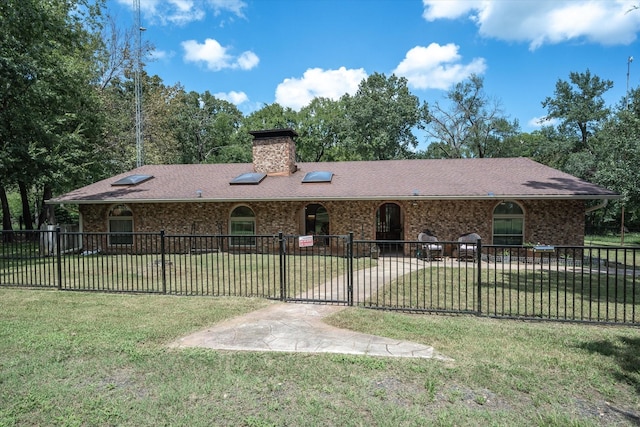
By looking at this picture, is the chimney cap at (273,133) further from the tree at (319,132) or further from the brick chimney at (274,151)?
the tree at (319,132)

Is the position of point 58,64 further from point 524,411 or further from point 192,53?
point 524,411

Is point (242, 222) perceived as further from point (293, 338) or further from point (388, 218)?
point (293, 338)

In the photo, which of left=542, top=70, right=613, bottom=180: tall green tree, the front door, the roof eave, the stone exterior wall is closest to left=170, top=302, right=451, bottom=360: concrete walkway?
the roof eave

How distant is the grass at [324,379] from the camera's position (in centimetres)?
309

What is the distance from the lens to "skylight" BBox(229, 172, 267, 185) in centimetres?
1600

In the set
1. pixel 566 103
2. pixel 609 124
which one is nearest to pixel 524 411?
pixel 609 124

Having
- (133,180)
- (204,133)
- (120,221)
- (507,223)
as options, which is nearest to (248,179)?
(133,180)

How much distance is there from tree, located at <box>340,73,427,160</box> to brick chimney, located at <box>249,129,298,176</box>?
536 inches

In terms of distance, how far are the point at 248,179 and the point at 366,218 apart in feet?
17.8

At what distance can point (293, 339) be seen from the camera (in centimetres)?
486

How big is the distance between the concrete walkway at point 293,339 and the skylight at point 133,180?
13.3 metres

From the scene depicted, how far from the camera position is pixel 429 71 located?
1211 inches

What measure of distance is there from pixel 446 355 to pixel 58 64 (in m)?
19.2

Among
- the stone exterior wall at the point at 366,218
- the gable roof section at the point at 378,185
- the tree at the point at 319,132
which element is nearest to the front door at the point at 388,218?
the gable roof section at the point at 378,185
